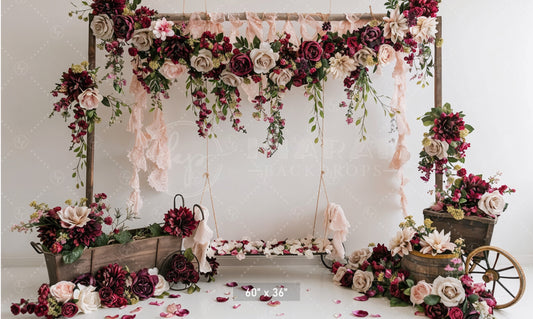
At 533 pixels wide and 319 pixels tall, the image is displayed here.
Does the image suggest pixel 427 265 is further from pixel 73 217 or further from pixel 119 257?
pixel 73 217

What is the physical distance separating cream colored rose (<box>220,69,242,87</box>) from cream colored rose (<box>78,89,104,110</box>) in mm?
751

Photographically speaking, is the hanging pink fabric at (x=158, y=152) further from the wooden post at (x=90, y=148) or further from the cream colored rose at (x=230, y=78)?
the cream colored rose at (x=230, y=78)

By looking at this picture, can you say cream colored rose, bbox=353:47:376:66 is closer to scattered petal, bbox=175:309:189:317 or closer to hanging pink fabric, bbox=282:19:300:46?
hanging pink fabric, bbox=282:19:300:46

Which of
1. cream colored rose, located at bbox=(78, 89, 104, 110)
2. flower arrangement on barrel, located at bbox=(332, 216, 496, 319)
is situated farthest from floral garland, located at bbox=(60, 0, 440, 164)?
flower arrangement on barrel, located at bbox=(332, 216, 496, 319)

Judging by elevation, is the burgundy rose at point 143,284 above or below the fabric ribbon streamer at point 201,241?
below

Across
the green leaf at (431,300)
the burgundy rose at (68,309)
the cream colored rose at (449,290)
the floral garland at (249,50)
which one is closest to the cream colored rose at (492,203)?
the cream colored rose at (449,290)

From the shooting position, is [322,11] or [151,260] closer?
[151,260]

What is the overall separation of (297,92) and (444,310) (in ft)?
5.54

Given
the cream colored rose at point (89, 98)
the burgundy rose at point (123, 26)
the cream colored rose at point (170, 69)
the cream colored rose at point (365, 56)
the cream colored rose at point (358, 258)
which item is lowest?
the cream colored rose at point (358, 258)

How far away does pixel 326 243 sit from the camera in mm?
2807

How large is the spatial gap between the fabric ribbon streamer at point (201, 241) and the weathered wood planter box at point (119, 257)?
0.26 feet

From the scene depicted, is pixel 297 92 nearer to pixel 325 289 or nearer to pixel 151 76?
pixel 151 76

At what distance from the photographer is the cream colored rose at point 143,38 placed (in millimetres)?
2527

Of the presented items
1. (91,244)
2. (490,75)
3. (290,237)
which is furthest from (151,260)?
(490,75)
